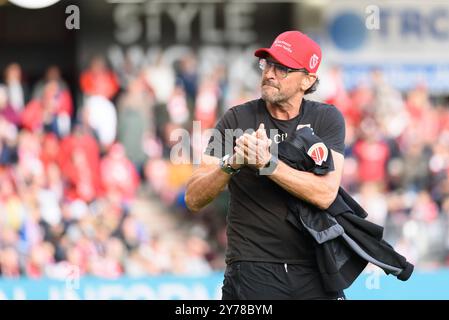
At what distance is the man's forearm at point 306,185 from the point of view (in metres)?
5.27

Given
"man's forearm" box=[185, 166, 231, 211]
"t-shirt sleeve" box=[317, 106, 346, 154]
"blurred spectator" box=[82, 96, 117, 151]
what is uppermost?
"t-shirt sleeve" box=[317, 106, 346, 154]

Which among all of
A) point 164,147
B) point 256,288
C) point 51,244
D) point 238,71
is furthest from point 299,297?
point 238,71

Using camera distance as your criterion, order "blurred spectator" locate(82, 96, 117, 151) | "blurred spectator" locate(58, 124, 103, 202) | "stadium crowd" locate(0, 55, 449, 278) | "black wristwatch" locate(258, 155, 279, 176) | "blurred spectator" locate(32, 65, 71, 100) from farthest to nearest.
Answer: "blurred spectator" locate(32, 65, 71, 100) < "blurred spectator" locate(82, 96, 117, 151) < "blurred spectator" locate(58, 124, 103, 202) < "stadium crowd" locate(0, 55, 449, 278) < "black wristwatch" locate(258, 155, 279, 176)

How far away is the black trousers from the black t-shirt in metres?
0.04

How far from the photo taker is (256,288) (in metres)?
5.57

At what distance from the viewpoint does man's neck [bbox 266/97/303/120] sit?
224 inches

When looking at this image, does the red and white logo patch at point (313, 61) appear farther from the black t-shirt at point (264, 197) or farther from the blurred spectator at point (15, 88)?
the blurred spectator at point (15, 88)

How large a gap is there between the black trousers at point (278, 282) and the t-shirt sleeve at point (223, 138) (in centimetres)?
63

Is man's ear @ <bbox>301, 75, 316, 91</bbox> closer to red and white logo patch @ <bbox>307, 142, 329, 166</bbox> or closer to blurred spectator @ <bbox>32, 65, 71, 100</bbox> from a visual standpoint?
red and white logo patch @ <bbox>307, 142, 329, 166</bbox>

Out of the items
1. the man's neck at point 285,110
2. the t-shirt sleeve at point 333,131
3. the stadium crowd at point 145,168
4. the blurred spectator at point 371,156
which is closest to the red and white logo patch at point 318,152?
the t-shirt sleeve at point 333,131

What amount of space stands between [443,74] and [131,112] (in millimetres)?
4842

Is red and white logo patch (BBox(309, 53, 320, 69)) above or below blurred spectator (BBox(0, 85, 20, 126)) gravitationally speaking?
above

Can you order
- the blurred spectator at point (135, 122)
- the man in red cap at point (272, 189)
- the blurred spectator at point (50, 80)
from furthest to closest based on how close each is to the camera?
the blurred spectator at point (50, 80) → the blurred spectator at point (135, 122) → the man in red cap at point (272, 189)

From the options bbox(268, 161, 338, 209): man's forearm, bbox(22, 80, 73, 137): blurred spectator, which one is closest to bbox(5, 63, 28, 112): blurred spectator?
bbox(22, 80, 73, 137): blurred spectator
